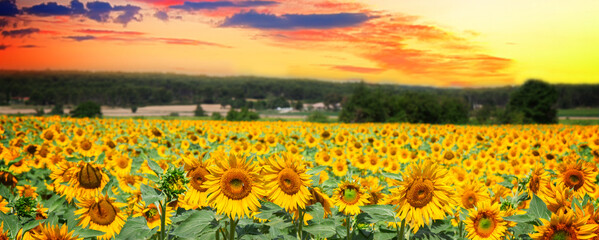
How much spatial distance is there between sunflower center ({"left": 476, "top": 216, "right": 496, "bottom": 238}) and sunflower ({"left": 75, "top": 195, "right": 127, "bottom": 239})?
112 inches

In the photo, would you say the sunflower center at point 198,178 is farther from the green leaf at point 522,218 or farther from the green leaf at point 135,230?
the green leaf at point 522,218

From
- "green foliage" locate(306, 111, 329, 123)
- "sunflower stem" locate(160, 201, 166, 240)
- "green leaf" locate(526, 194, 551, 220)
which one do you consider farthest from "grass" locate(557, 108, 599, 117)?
"sunflower stem" locate(160, 201, 166, 240)

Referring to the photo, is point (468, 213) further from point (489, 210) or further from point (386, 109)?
point (386, 109)

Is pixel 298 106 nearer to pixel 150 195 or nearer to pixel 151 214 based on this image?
pixel 151 214

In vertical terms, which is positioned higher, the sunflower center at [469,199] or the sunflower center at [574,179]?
the sunflower center at [574,179]

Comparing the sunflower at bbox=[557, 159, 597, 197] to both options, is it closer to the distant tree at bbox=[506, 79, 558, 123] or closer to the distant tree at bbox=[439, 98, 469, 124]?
the distant tree at bbox=[439, 98, 469, 124]

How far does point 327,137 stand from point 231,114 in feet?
162

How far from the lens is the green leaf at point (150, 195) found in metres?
2.31

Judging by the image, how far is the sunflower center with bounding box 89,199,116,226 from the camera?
306 centimetres

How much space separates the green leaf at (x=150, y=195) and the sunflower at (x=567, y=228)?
2.27 m

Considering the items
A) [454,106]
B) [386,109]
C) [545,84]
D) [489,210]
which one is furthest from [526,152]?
[545,84]

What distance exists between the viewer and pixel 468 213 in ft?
10.6

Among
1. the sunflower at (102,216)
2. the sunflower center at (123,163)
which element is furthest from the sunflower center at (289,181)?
the sunflower center at (123,163)

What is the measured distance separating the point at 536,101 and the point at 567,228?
351 feet
